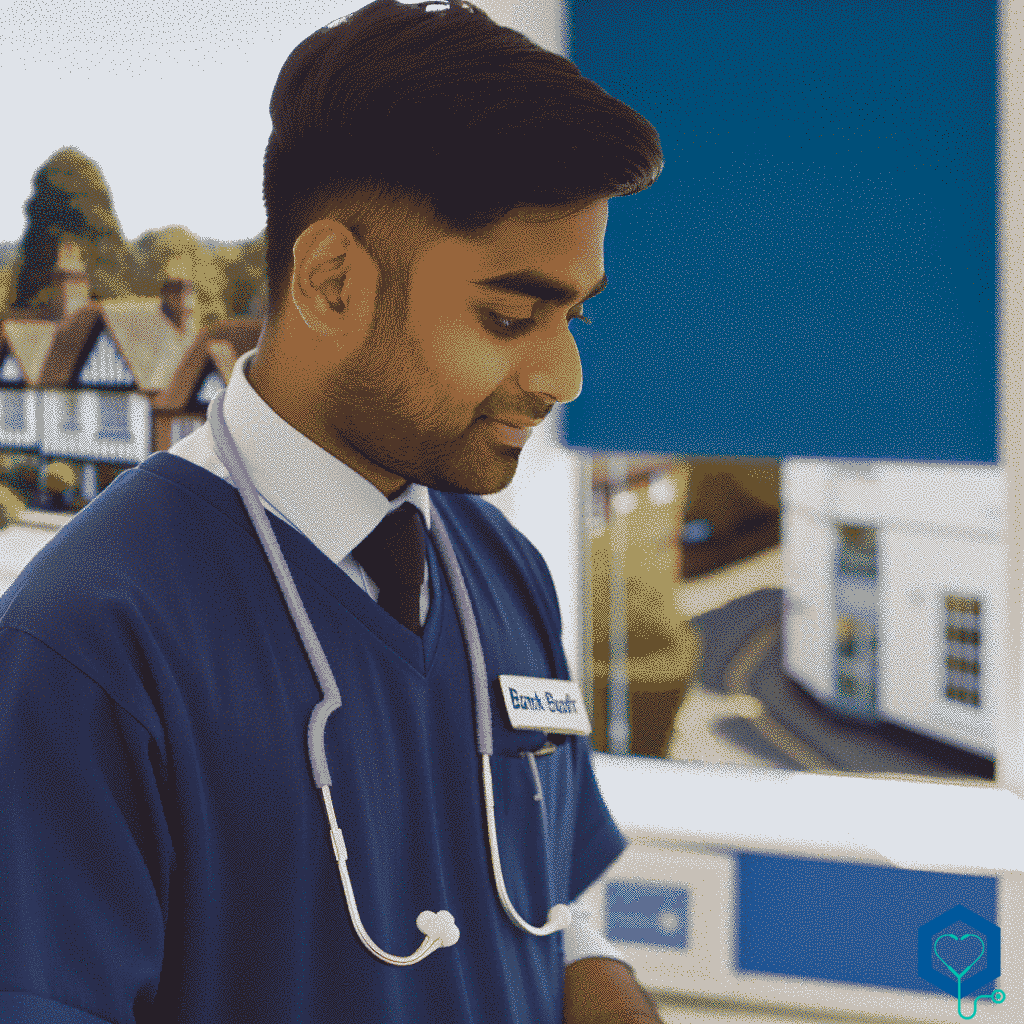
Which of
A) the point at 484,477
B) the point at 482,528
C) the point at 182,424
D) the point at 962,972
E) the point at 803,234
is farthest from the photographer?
the point at 182,424

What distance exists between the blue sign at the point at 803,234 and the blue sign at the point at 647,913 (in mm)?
1063

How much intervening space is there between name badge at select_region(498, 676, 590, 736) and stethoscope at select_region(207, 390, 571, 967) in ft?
0.10

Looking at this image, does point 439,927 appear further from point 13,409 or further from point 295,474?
point 13,409

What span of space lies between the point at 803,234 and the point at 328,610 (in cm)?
196

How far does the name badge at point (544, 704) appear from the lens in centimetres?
90

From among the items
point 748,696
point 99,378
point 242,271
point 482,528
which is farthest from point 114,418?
point 482,528

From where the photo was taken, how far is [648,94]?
98.6 inches

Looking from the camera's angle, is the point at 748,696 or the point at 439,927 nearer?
the point at 439,927

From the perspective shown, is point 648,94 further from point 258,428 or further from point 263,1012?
point 263,1012

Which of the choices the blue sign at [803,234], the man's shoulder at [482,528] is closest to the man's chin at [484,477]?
the man's shoulder at [482,528]

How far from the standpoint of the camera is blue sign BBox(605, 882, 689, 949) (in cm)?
246

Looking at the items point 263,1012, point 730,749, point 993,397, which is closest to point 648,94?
point 993,397

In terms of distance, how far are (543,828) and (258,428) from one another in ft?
1.38

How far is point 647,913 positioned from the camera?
2.47m
